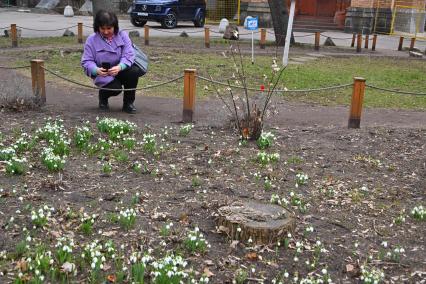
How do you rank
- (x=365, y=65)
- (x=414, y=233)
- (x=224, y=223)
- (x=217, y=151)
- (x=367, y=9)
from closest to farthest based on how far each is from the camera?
(x=224, y=223) < (x=414, y=233) < (x=217, y=151) < (x=365, y=65) < (x=367, y=9)

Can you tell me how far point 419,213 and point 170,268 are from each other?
7.97ft

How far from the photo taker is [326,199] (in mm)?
5281

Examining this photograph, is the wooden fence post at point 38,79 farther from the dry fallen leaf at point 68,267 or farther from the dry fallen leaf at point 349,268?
the dry fallen leaf at point 349,268

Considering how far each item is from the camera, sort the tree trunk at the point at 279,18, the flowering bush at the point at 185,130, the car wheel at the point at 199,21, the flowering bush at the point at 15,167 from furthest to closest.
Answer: the car wheel at the point at 199,21 < the tree trunk at the point at 279,18 < the flowering bush at the point at 185,130 < the flowering bush at the point at 15,167

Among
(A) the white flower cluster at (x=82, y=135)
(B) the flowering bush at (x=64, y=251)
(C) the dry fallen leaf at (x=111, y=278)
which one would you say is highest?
(A) the white flower cluster at (x=82, y=135)

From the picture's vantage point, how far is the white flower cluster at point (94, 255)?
370cm

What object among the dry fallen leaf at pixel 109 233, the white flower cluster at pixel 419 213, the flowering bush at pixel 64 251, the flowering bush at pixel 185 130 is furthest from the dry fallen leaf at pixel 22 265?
the flowering bush at pixel 185 130

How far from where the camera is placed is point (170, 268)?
3686 mm

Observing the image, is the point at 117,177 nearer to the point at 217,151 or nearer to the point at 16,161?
the point at 16,161

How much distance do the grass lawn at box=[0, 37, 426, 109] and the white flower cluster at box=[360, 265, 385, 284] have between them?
6343mm

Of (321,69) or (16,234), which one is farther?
(321,69)

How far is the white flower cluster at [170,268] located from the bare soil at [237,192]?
5.6 inches

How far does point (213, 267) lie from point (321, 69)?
1152 cm

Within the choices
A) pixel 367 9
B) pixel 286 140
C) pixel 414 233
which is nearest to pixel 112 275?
pixel 414 233
